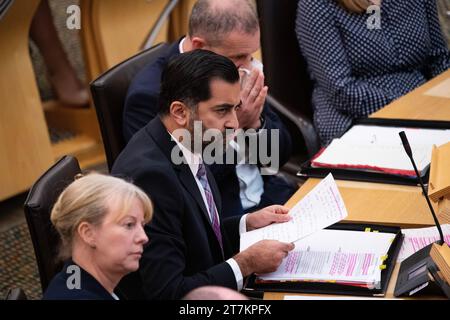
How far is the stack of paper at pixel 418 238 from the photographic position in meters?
1.98

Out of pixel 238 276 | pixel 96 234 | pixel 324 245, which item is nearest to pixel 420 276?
pixel 324 245

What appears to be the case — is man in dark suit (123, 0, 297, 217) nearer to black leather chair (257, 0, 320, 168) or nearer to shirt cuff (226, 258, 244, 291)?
black leather chair (257, 0, 320, 168)

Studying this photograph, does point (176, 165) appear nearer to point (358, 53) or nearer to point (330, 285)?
point (330, 285)

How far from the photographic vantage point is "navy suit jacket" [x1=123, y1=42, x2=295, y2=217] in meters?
2.51

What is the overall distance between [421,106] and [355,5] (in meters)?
0.53

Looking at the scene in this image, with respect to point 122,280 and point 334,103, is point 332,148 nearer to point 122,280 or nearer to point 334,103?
point 334,103

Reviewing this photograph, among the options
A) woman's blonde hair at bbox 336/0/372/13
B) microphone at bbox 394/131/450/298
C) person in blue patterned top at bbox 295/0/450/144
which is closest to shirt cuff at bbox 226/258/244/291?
microphone at bbox 394/131/450/298

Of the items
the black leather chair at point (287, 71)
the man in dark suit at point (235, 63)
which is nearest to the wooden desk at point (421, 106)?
the black leather chair at point (287, 71)

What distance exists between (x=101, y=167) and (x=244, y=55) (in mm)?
1777

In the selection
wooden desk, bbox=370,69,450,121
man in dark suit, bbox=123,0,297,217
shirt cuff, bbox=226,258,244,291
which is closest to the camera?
shirt cuff, bbox=226,258,244,291

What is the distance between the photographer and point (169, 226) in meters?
1.95

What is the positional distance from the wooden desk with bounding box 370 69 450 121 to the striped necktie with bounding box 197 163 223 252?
0.91 m

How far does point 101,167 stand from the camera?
428cm

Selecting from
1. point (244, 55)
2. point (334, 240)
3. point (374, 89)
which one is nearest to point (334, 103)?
point (374, 89)
